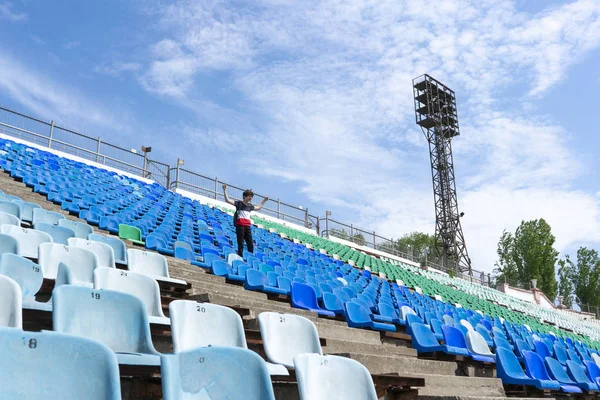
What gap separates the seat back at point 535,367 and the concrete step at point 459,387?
924 mm

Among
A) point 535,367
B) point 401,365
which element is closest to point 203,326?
point 401,365

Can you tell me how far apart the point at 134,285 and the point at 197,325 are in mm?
950

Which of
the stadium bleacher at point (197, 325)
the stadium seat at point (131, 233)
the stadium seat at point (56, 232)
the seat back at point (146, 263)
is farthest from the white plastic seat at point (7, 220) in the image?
the stadium seat at point (131, 233)

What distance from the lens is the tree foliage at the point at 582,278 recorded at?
1598 inches

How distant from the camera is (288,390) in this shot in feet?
11.4

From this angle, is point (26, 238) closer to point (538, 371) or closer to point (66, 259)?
point (66, 259)

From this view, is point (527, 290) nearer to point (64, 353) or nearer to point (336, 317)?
point (336, 317)

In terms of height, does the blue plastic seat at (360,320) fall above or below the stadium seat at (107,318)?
above

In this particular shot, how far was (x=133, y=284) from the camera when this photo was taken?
4062 mm

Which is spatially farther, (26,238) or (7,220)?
(7,220)

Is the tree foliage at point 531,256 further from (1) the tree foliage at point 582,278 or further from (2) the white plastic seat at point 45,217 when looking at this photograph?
(2) the white plastic seat at point 45,217

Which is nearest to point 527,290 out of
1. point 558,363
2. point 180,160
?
point 180,160

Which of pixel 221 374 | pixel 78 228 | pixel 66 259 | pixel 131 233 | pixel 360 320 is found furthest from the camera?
pixel 131 233

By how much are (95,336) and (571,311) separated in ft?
103
